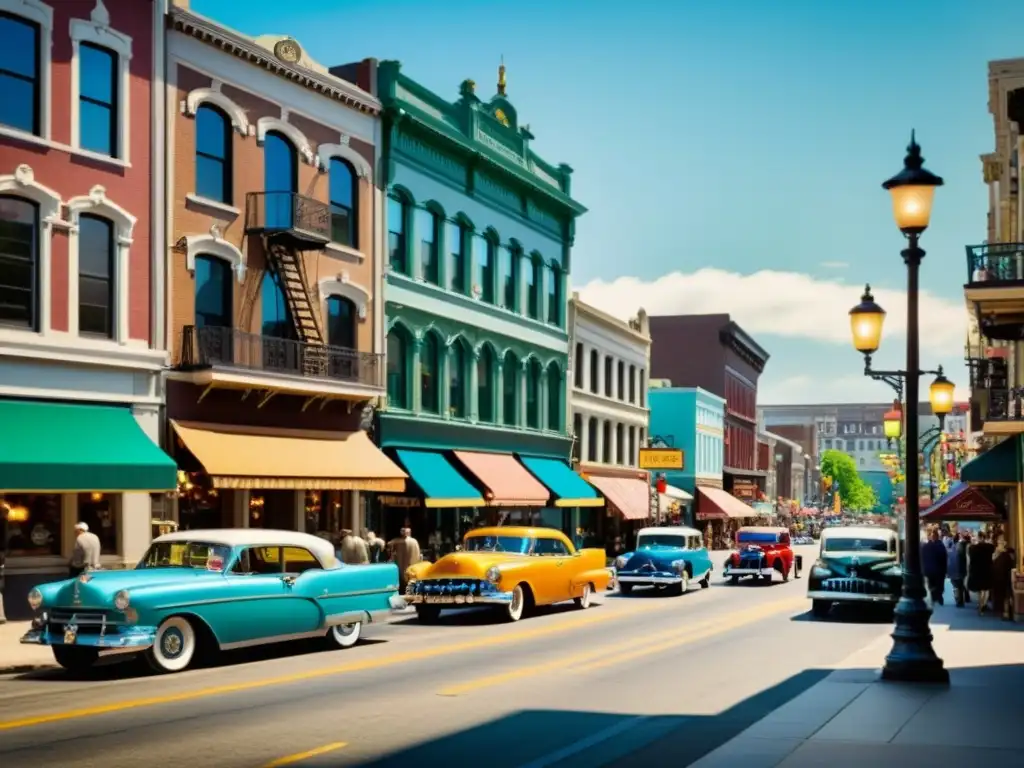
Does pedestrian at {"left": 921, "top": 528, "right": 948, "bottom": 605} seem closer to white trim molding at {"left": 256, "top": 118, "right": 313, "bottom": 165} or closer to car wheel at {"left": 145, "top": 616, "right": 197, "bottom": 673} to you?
white trim molding at {"left": 256, "top": 118, "right": 313, "bottom": 165}

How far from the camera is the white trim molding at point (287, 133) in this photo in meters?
30.7

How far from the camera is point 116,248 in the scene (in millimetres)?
26234

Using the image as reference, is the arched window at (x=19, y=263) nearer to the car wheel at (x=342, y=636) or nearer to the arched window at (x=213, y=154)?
the arched window at (x=213, y=154)

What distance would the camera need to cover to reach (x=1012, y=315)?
24.7 meters

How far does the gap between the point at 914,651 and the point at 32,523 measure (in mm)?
16843

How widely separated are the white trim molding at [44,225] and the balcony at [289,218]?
6025mm

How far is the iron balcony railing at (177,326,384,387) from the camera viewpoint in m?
27.8

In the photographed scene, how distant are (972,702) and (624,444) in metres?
44.6

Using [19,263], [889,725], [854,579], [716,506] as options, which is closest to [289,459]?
[19,263]

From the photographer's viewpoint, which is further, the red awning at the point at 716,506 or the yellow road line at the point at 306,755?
the red awning at the point at 716,506

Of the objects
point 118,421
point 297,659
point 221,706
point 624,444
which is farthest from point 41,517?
point 624,444

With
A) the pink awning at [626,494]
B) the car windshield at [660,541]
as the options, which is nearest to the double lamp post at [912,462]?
the car windshield at [660,541]

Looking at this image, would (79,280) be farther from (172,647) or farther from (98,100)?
(172,647)

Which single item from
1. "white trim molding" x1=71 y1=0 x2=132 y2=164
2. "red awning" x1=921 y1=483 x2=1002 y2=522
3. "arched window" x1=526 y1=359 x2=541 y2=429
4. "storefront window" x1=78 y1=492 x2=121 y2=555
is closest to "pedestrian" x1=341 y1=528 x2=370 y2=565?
"storefront window" x1=78 y1=492 x2=121 y2=555
